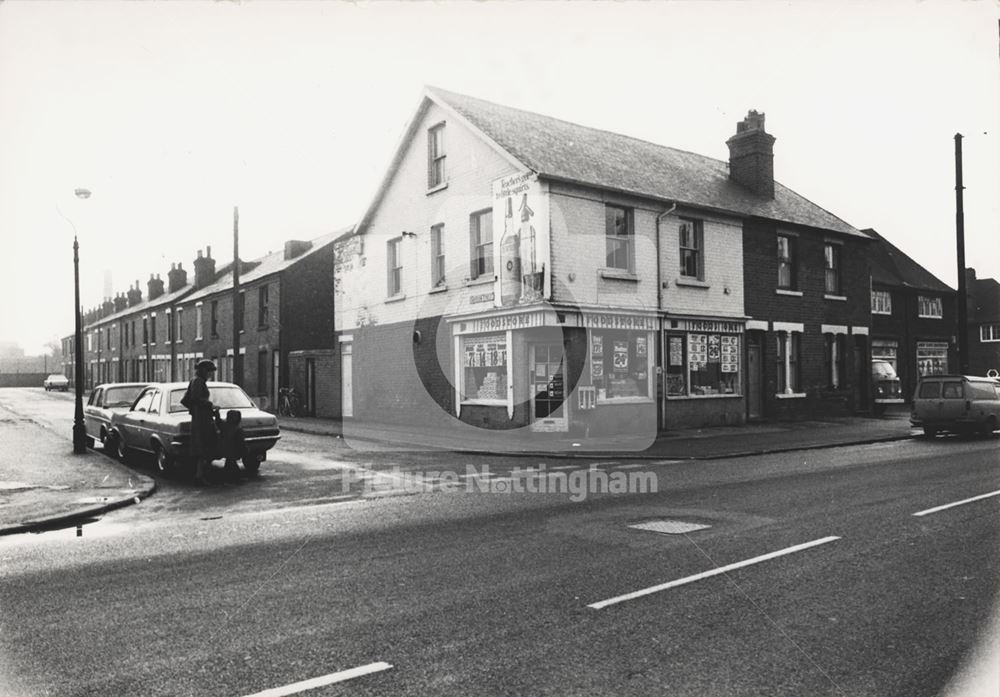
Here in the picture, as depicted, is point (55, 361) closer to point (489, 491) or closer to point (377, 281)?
point (377, 281)

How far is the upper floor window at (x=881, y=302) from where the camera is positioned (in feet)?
127

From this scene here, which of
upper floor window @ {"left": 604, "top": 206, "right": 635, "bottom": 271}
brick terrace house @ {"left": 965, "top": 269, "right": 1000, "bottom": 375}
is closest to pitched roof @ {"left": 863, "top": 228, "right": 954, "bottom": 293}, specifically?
brick terrace house @ {"left": 965, "top": 269, "right": 1000, "bottom": 375}

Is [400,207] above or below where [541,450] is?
above

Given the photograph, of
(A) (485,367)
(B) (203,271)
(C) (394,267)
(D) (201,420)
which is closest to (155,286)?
(B) (203,271)

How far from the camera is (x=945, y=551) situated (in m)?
7.05

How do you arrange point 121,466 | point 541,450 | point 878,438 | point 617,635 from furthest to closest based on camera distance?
point 878,438
point 541,450
point 121,466
point 617,635

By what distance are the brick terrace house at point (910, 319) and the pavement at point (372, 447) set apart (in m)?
12.3

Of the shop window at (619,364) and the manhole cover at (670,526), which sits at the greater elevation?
the shop window at (619,364)

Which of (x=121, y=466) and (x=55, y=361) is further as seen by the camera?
(x=55, y=361)

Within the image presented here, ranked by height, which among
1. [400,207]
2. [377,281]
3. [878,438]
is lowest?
[878,438]

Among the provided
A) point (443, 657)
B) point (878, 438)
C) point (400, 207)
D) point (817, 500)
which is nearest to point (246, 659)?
point (443, 657)

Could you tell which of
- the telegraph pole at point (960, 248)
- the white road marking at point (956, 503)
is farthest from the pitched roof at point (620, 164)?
the white road marking at point (956, 503)

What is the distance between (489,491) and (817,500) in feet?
14.8

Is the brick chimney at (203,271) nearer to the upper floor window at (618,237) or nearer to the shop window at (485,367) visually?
the shop window at (485,367)
